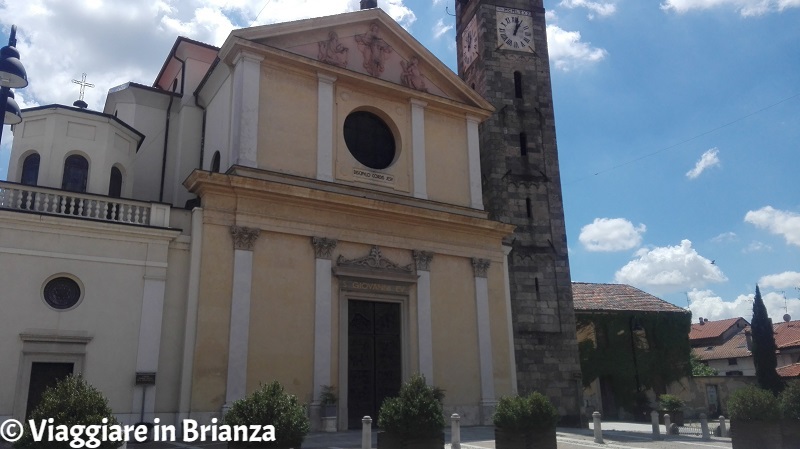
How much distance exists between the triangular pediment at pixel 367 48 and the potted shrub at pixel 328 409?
9315 millimetres

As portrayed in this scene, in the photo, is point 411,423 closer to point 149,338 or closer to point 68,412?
point 68,412

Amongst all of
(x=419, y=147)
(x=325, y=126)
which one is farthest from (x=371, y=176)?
(x=419, y=147)

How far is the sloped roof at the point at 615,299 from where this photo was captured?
110ft

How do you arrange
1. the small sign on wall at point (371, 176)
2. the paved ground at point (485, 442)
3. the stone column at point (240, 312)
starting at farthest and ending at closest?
the small sign on wall at point (371, 176) → the stone column at point (240, 312) → the paved ground at point (485, 442)

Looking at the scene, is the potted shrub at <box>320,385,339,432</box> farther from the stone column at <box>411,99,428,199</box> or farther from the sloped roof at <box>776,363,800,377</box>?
the sloped roof at <box>776,363,800,377</box>

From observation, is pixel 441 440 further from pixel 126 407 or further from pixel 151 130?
pixel 151 130

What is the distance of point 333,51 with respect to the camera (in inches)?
782

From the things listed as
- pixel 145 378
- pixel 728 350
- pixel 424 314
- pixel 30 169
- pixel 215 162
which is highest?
pixel 215 162

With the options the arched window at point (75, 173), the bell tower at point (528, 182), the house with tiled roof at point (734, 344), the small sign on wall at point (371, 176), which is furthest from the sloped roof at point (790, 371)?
the arched window at point (75, 173)

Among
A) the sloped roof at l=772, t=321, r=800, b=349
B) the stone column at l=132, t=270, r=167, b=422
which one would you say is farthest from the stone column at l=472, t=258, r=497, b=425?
the sloped roof at l=772, t=321, r=800, b=349

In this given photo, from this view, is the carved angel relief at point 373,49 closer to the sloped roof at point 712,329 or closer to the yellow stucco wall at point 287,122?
the yellow stucco wall at point 287,122

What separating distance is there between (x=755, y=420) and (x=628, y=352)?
19.0 meters

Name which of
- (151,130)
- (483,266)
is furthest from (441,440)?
(151,130)

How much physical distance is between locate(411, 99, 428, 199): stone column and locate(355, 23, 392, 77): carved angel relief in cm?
157
